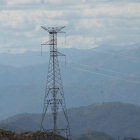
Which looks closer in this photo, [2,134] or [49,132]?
[2,134]

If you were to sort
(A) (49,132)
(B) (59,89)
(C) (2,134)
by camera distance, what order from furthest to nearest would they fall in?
(A) (49,132), (B) (59,89), (C) (2,134)

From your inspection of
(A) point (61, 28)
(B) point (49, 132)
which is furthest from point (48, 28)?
(B) point (49, 132)

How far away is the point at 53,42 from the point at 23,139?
16148 millimetres

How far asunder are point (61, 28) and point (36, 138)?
15.5 metres

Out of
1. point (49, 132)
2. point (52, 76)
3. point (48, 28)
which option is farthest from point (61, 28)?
point (49, 132)

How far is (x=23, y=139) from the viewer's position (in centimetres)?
5950

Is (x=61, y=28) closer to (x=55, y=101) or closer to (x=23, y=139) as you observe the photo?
(x=55, y=101)

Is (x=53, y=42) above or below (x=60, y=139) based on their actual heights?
above

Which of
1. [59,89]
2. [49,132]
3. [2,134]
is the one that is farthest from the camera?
[49,132]

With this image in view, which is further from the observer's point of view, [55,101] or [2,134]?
[55,101]

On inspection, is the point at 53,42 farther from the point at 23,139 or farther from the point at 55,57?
the point at 23,139

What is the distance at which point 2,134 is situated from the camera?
57250 mm

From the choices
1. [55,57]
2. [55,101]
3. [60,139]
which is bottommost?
[60,139]

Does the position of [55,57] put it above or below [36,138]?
above
